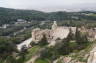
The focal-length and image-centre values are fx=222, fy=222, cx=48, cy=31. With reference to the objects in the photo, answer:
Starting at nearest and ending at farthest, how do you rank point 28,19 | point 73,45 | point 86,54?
point 86,54
point 73,45
point 28,19

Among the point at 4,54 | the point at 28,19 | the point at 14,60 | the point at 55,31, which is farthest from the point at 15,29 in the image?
the point at 14,60

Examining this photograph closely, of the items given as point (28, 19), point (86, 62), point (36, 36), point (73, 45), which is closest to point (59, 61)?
point (86, 62)

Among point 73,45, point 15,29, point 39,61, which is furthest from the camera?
point 15,29

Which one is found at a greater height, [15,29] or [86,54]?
[86,54]

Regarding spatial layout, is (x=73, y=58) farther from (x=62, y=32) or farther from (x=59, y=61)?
(x=62, y=32)

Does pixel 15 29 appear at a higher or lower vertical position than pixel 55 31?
lower

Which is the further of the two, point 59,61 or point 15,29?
point 15,29

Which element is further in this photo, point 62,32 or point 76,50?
point 62,32

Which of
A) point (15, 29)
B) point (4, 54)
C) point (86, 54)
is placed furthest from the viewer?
point (15, 29)

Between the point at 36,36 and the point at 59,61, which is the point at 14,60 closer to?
the point at 59,61
